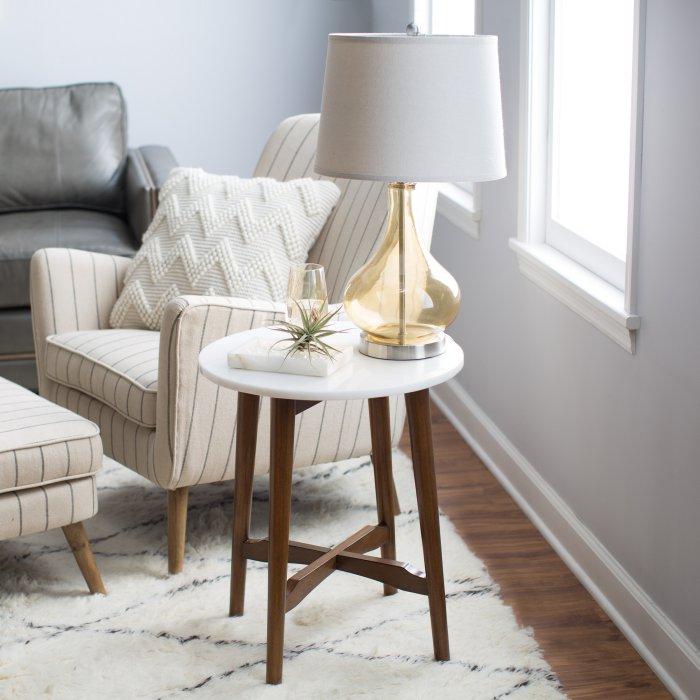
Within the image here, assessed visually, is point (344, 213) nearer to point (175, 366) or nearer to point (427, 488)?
point (175, 366)

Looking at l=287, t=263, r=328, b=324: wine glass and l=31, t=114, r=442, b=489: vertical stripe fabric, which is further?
l=31, t=114, r=442, b=489: vertical stripe fabric

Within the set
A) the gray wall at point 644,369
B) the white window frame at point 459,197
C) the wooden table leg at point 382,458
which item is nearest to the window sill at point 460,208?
the white window frame at point 459,197

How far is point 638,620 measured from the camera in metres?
1.98

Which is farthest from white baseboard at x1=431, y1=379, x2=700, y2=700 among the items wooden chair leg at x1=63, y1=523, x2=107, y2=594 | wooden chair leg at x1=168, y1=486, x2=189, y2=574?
wooden chair leg at x1=63, y1=523, x2=107, y2=594

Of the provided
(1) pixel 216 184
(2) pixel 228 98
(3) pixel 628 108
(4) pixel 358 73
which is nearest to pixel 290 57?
(2) pixel 228 98

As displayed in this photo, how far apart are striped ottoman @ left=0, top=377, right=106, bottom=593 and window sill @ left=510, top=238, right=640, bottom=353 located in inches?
40.0

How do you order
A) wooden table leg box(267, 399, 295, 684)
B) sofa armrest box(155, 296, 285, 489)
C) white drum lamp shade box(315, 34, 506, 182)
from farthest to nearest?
sofa armrest box(155, 296, 285, 489)
wooden table leg box(267, 399, 295, 684)
white drum lamp shade box(315, 34, 506, 182)

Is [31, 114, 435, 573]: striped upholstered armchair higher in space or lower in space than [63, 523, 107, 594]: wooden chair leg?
higher

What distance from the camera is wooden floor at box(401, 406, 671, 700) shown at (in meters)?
1.88

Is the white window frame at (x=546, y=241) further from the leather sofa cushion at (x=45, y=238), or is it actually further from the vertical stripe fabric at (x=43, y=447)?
the leather sofa cushion at (x=45, y=238)

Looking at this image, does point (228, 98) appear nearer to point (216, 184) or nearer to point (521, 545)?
point (216, 184)

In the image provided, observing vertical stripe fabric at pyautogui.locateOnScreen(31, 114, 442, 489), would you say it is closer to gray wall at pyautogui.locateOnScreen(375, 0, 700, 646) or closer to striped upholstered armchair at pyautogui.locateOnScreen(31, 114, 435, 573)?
striped upholstered armchair at pyautogui.locateOnScreen(31, 114, 435, 573)

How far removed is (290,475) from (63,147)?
94.4 inches

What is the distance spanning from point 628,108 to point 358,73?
677 millimetres
